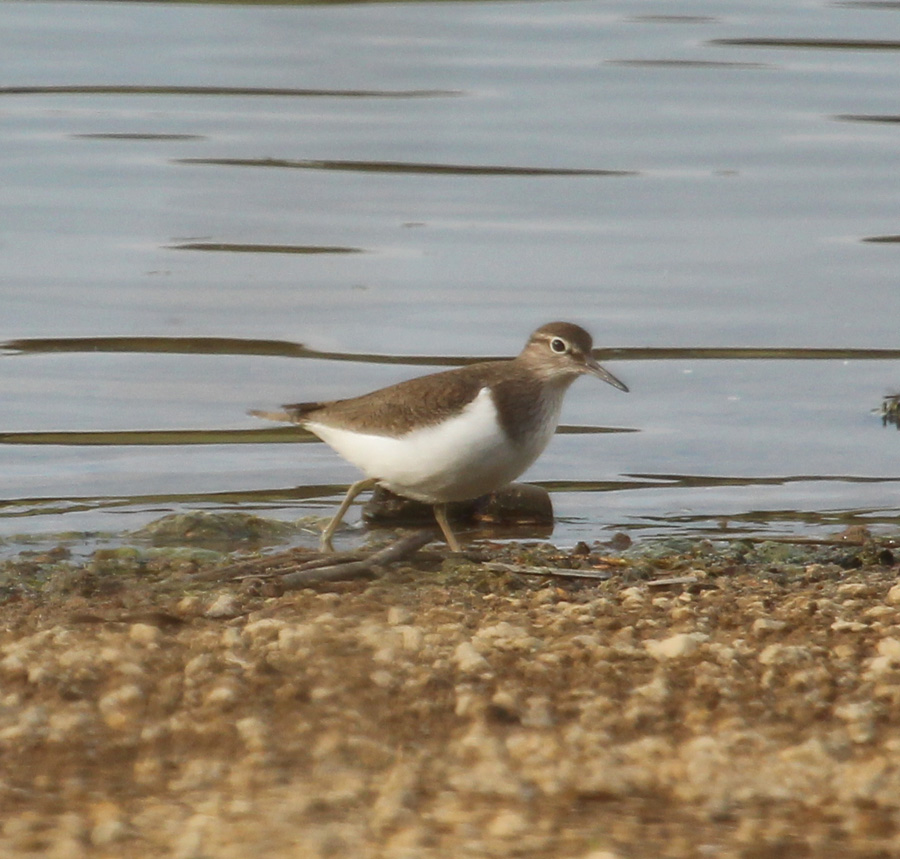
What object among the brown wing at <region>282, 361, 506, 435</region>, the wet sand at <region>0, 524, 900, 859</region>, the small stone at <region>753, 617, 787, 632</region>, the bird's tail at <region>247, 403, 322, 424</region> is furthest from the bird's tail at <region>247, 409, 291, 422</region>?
the small stone at <region>753, 617, 787, 632</region>

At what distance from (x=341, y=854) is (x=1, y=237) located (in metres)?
9.05

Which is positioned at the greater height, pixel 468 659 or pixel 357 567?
pixel 357 567

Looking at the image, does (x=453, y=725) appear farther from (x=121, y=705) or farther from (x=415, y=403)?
(x=415, y=403)

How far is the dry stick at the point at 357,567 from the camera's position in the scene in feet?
17.2

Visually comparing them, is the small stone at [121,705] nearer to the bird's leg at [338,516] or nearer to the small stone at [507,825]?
the small stone at [507,825]

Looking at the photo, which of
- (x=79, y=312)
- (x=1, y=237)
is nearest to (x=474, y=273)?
(x=79, y=312)

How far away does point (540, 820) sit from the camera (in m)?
3.95

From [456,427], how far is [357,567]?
113cm

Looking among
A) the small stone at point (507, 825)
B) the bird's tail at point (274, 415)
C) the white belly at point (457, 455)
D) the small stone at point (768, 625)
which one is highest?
the bird's tail at point (274, 415)

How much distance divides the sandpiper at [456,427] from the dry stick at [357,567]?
0.69m

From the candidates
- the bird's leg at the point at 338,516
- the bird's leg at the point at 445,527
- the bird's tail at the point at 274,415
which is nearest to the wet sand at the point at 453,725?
the bird's leg at the point at 445,527

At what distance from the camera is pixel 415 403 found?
6680mm

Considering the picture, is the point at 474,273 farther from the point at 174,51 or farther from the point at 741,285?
the point at 174,51

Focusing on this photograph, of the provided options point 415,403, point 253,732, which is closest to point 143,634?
point 253,732
